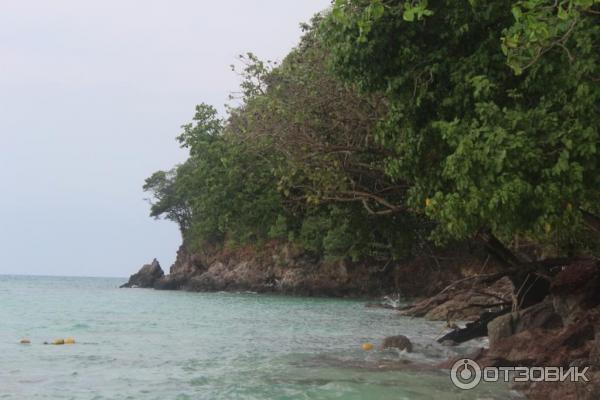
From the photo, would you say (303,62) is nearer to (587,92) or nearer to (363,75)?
(363,75)

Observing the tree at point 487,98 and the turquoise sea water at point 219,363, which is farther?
the turquoise sea water at point 219,363

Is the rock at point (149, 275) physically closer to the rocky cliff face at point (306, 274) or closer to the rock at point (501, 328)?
the rocky cliff face at point (306, 274)

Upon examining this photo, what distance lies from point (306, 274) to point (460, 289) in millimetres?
34046

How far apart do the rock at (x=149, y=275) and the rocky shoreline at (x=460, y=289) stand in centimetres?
12

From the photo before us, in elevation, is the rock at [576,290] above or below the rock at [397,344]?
above

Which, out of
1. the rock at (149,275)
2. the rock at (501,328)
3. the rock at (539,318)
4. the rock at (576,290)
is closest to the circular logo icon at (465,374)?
the rock at (501,328)

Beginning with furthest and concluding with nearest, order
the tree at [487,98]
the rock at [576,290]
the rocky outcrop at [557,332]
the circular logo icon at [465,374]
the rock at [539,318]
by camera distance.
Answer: the rock at [539,318] < the rock at [576,290] < the circular logo icon at [465,374] < the rocky outcrop at [557,332] < the tree at [487,98]

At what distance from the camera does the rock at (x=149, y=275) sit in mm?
74500

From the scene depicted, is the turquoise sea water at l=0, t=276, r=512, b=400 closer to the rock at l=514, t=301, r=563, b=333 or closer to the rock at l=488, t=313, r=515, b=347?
the rock at l=488, t=313, r=515, b=347

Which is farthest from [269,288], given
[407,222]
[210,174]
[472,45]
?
[472,45]

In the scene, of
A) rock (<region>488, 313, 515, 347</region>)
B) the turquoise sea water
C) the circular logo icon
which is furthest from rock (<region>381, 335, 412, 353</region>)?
the circular logo icon

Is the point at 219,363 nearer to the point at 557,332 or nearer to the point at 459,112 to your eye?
the point at 557,332

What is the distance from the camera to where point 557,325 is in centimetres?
1165

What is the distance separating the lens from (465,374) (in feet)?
33.4
